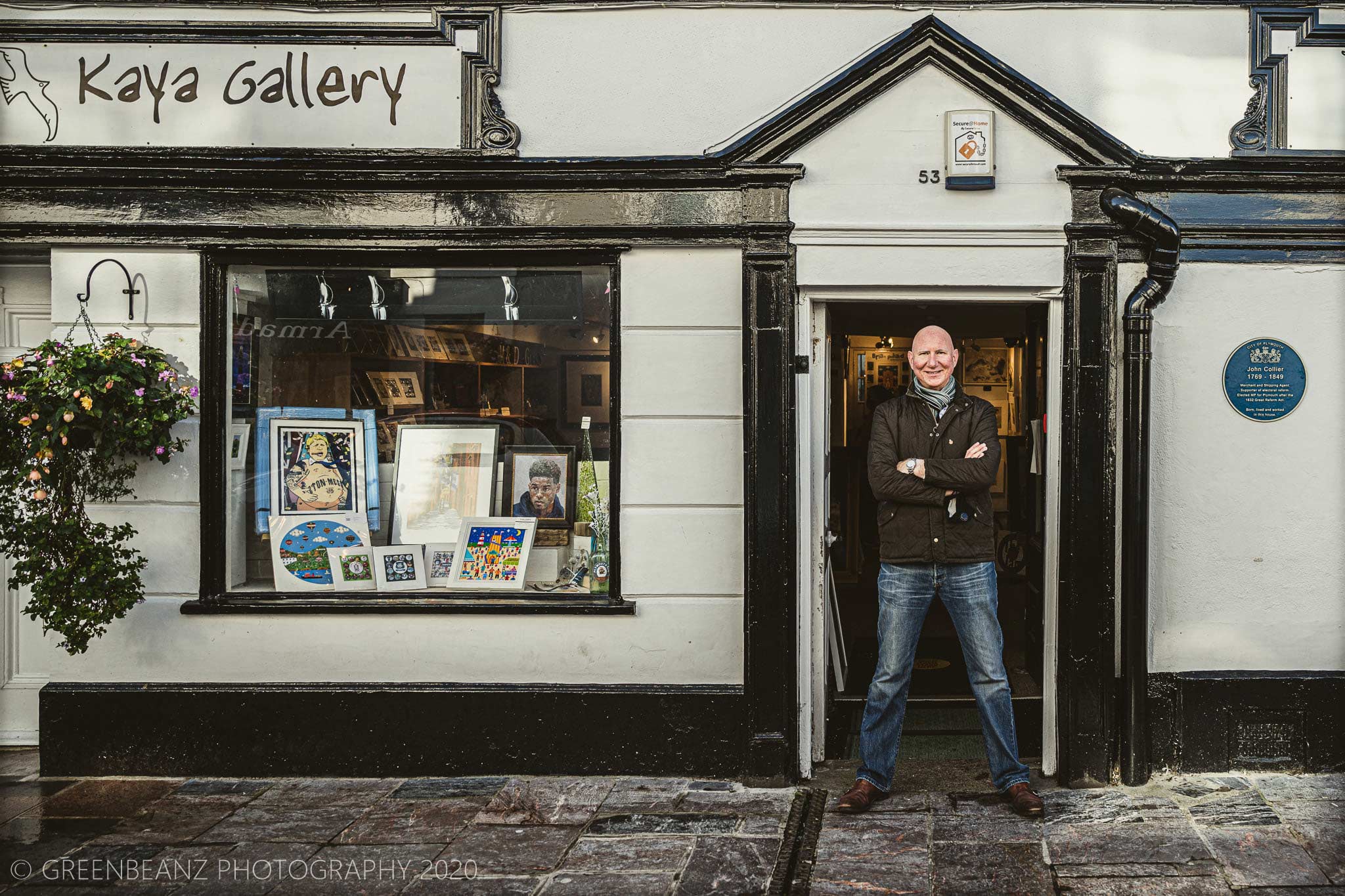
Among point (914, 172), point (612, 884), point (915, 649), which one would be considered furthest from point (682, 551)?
point (914, 172)

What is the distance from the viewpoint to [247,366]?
5.56 metres

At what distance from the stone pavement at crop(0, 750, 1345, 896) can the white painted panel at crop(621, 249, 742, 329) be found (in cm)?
236

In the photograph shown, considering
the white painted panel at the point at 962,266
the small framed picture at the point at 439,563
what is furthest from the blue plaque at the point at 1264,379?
the small framed picture at the point at 439,563

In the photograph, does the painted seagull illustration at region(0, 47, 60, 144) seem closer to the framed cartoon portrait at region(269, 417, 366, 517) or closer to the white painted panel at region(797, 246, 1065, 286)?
the framed cartoon portrait at region(269, 417, 366, 517)

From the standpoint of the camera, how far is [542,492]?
563 cm

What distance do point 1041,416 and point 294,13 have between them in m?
4.60

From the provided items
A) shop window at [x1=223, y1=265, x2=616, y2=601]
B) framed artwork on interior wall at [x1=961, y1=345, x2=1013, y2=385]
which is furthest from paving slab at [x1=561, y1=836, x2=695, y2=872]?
framed artwork on interior wall at [x1=961, y1=345, x2=1013, y2=385]

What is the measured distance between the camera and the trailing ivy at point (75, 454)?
189 inches

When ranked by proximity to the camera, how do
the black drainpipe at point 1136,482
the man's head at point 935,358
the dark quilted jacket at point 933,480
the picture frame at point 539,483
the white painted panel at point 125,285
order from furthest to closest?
1. the picture frame at point 539,483
2. the white painted panel at point 125,285
3. the black drainpipe at point 1136,482
4. the man's head at point 935,358
5. the dark quilted jacket at point 933,480

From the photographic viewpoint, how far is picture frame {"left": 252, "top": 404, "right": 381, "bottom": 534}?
5.60 m

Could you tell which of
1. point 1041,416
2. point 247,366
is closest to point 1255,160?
point 1041,416

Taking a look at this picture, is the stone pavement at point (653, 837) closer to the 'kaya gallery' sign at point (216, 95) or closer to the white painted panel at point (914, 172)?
the white painted panel at point (914, 172)

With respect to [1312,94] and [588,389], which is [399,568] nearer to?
[588,389]

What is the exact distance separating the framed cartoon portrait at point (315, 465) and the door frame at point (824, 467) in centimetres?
246
